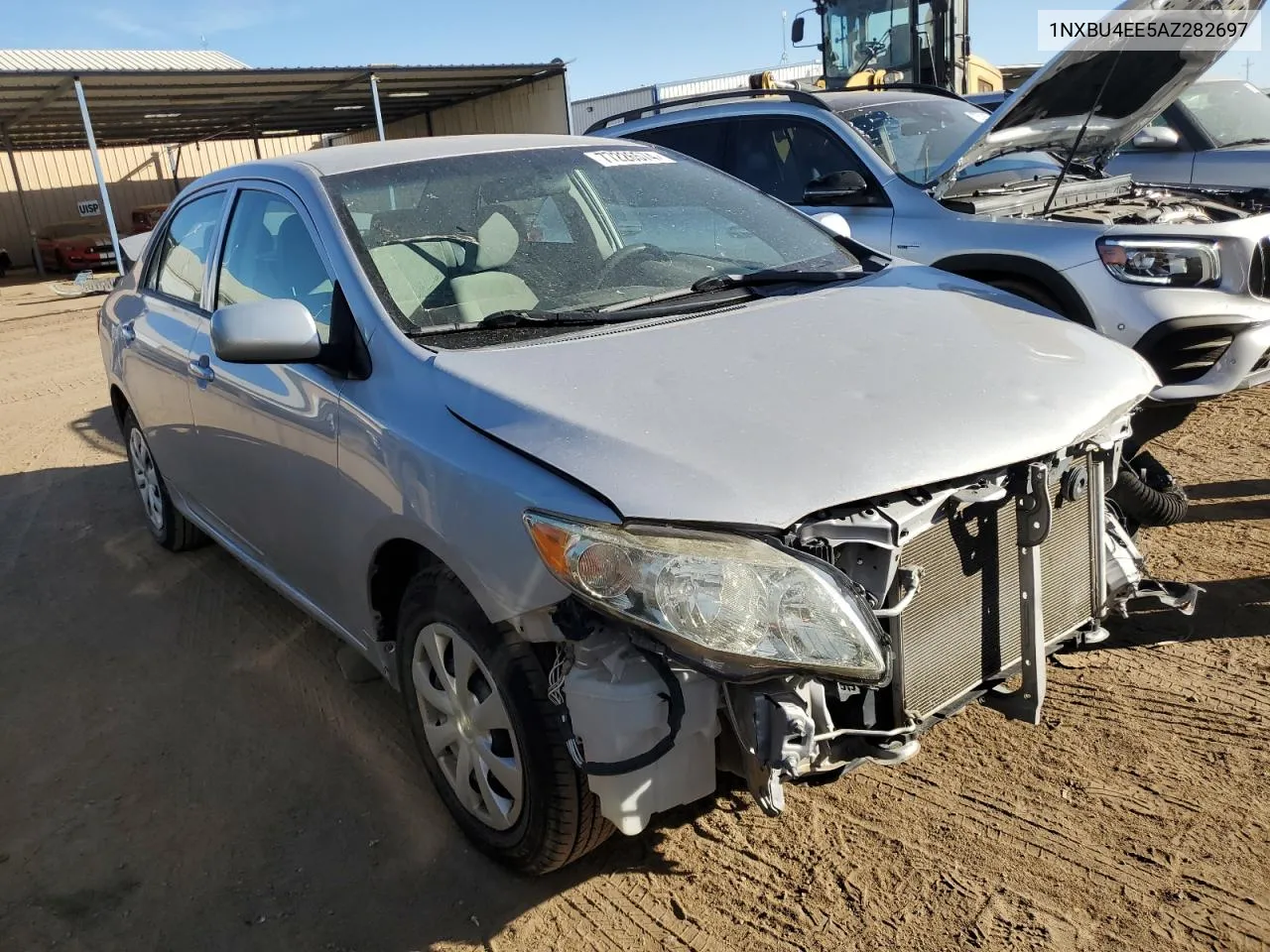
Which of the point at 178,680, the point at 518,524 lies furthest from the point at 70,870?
the point at 518,524

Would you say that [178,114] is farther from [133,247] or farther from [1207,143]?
[1207,143]

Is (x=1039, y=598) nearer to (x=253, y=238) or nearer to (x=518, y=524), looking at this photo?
(x=518, y=524)

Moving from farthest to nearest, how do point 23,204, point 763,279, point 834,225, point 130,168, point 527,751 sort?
point 130,168, point 23,204, point 834,225, point 763,279, point 527,751

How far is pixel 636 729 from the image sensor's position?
2.07 m

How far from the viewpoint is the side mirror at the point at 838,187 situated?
5.80 metres

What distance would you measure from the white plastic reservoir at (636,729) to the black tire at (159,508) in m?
3.41

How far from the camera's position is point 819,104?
6301mm

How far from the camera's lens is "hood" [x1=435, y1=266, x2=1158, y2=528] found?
2074 mm

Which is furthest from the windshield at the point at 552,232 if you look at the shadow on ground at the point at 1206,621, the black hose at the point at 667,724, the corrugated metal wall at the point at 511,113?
the corrugated metal wall at the point at 511,113

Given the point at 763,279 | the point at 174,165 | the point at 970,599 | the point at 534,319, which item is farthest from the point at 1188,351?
the point at 174,165

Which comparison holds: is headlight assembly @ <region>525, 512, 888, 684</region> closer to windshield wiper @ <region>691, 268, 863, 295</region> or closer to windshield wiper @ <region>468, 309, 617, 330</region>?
windshield wiper @ <region>468, 309, 617, 330</region>

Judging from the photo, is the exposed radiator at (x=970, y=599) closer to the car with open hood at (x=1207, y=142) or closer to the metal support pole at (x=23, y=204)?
the car with open hood at (x=1207, y=142)

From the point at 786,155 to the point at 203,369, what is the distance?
413cm

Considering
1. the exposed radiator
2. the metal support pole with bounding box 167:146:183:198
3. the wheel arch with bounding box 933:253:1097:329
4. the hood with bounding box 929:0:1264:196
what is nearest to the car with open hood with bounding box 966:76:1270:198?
the hood with bounding box 929:0:1264:196
